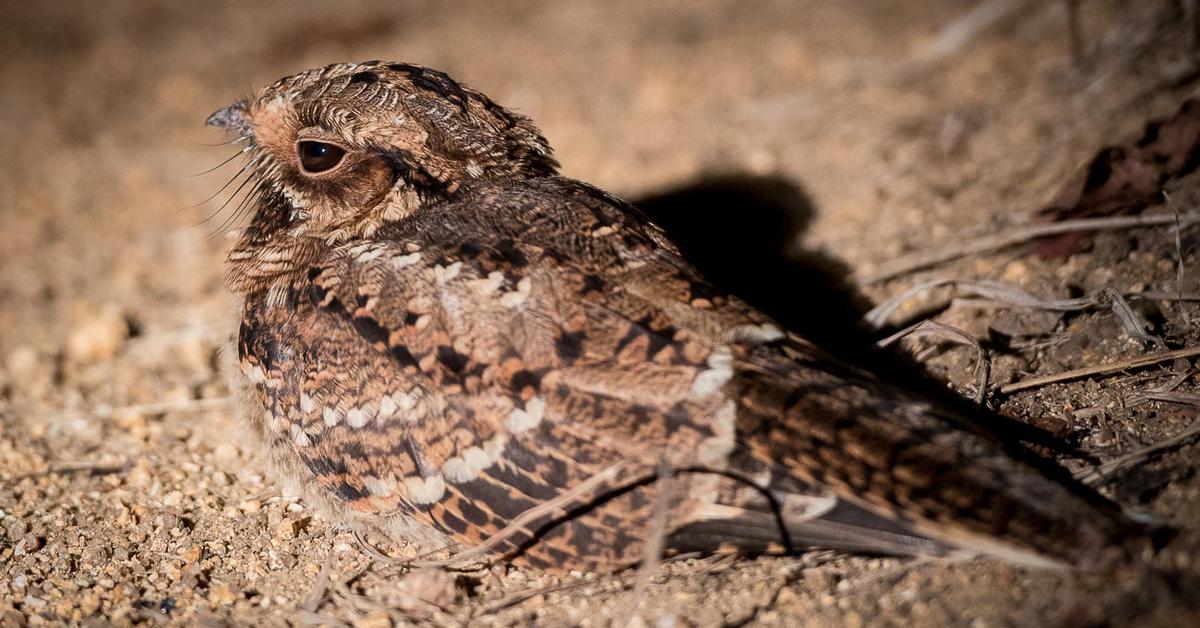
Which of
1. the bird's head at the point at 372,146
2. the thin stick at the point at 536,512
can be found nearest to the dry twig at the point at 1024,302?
the bird's head at the point at 372,146

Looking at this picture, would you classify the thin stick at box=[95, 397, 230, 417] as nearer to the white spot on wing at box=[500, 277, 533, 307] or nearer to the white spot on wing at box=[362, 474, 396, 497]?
the white spot on wing at box=[362, 474, 396, 497]

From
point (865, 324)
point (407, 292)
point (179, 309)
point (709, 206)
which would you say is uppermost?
point (709, 206)

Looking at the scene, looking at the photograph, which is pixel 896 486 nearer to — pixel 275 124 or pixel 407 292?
pixel 407 292

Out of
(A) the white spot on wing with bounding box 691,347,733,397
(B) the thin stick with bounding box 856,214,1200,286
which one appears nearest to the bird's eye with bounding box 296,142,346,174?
(A) the white spot on wing with bounding box 691,347,733,397

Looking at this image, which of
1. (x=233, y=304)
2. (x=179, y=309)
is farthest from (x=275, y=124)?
(x=179, y=309)

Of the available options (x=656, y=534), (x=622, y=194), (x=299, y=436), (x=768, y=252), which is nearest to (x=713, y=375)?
(x=656, y=534)
